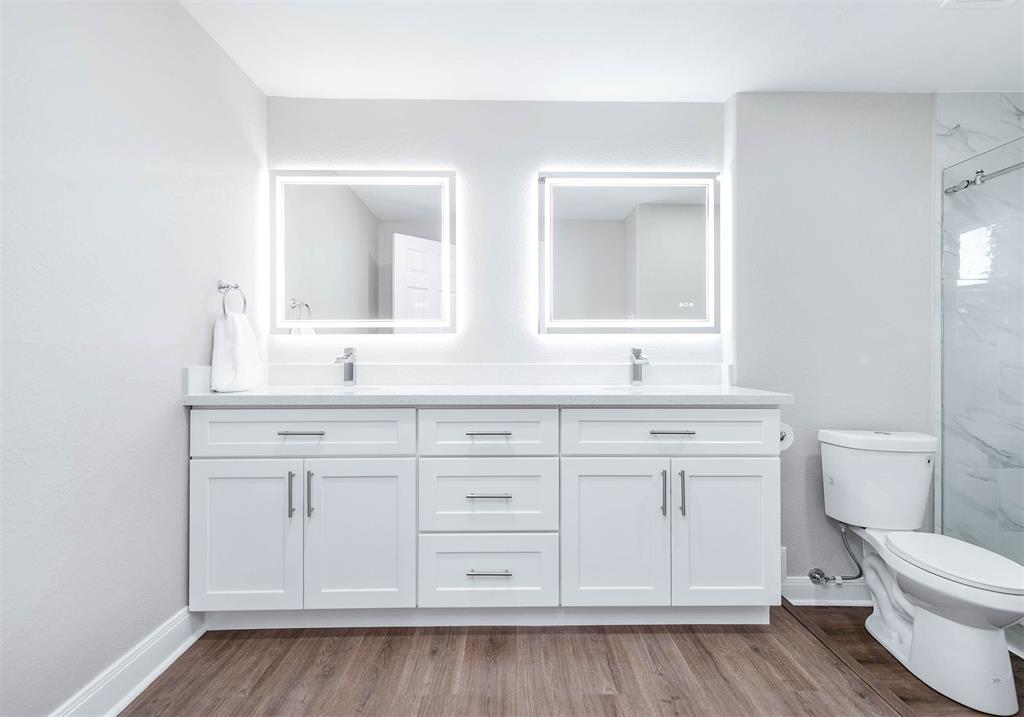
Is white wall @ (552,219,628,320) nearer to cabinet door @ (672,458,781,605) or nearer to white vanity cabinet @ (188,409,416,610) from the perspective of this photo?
cabinet door @ (672,458,781,605)

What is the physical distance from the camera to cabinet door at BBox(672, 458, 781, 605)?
1.84 meters

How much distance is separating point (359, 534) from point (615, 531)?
0.92 m

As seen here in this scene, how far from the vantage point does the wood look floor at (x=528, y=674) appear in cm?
149

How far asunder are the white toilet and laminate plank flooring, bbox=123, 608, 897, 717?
0.98ft

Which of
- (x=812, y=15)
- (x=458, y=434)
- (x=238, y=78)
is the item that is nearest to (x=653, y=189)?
(x=812, y=15)

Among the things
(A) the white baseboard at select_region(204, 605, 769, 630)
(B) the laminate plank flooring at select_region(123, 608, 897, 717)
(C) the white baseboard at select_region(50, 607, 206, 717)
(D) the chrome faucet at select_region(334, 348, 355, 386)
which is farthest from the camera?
(D) the chrome faucet at select_region(334, 348, 355, 386)

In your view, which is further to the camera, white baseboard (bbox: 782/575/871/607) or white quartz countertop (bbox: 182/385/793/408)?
white baseboard (bbox: 782/575/871/607)

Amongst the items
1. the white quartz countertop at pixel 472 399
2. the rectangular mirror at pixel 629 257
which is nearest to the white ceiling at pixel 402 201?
the rectangular mirror at pixel 629 257

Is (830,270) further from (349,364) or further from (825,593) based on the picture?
(349,364)

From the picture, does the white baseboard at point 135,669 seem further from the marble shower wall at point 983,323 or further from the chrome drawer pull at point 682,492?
the marble shower wall at point 983,323

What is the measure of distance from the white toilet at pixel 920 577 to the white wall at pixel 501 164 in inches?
30.1

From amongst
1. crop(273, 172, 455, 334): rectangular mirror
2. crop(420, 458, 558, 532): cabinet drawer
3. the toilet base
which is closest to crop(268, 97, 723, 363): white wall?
crop(273, 172, 455, 334): rectangular mirror

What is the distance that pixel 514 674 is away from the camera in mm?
1624

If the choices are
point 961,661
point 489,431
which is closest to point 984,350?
point 961,661
